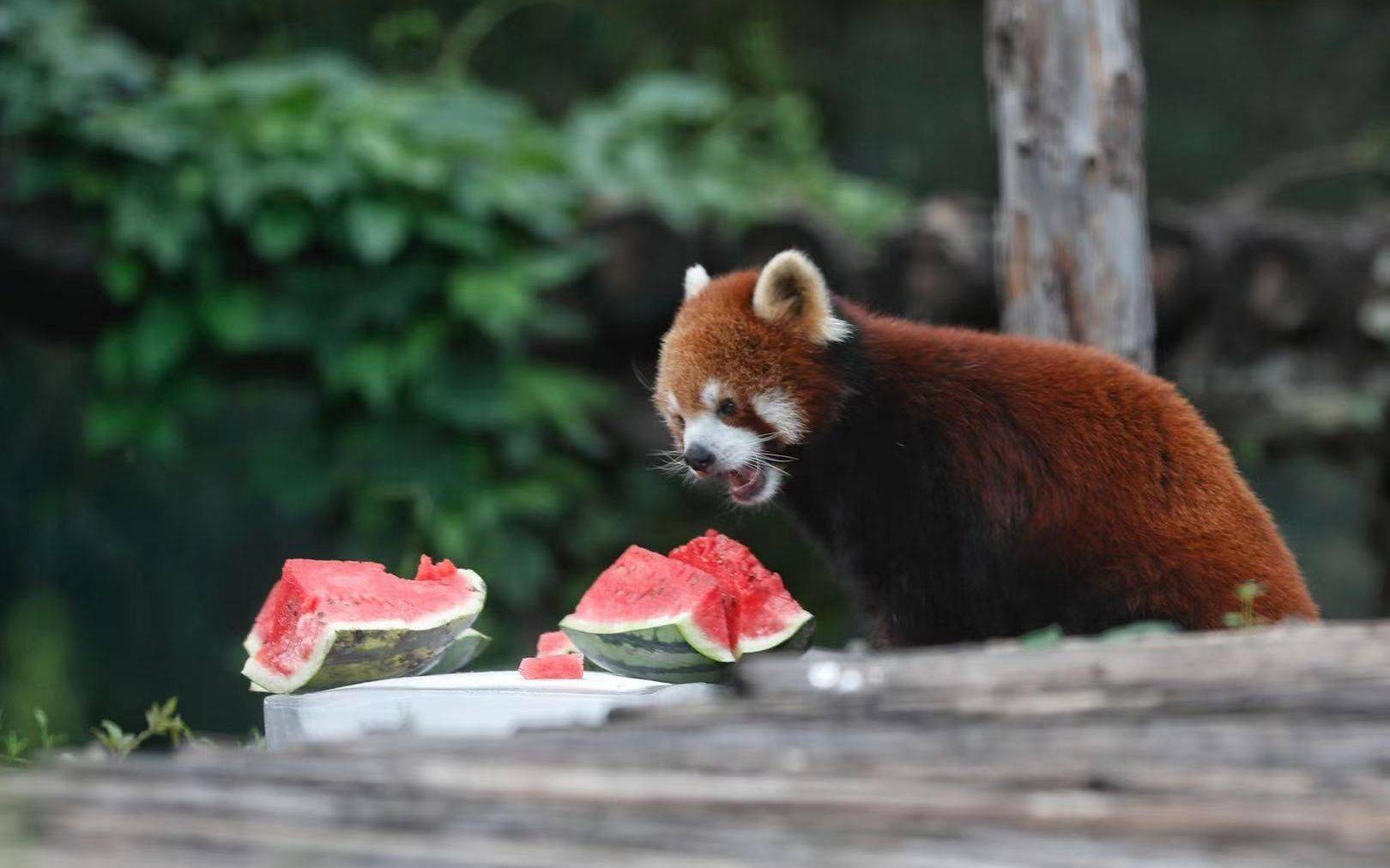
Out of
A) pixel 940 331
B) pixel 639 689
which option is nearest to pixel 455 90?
pixel 940 331

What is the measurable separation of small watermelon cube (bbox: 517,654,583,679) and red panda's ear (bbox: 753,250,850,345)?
0.78 meters

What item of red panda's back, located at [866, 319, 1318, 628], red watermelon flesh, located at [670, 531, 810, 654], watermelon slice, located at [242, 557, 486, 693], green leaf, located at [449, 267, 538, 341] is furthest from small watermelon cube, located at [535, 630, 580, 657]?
green leaf, located at [449, 267, 538, 341]

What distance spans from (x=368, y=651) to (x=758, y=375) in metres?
0.92

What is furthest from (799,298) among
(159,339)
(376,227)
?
(159,339)

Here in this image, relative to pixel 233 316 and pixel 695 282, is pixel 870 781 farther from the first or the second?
pixel 233 316

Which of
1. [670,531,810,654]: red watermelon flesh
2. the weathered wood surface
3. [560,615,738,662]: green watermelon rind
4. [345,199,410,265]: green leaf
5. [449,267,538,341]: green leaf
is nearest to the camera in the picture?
the weathered wood surface

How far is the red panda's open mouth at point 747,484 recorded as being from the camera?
3021mm

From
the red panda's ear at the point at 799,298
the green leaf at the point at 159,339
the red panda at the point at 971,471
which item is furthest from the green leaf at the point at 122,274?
the red panda's ear at the point at 799,298

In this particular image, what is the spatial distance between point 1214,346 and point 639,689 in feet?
16.6

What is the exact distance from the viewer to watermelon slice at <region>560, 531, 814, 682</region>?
8.68ft

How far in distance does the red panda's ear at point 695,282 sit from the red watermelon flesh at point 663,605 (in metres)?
0.69

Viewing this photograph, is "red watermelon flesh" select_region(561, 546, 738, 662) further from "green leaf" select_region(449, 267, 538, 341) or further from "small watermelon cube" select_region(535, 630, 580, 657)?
"green leaf" select_region(449, 267, 538, 341)

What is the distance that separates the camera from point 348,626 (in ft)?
8.89

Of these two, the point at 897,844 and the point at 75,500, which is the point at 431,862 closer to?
the point at 897,844
